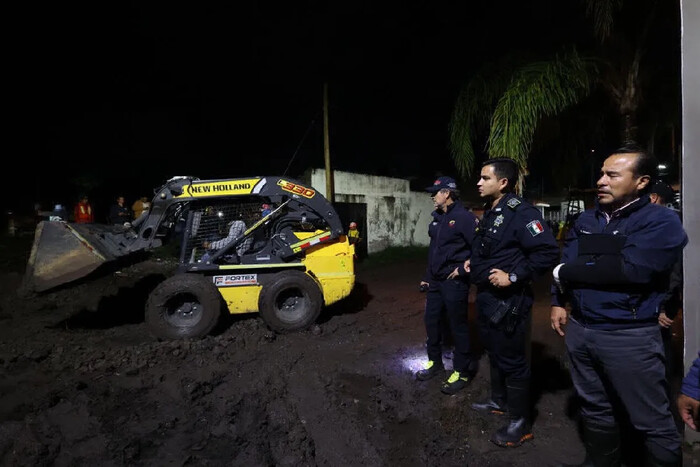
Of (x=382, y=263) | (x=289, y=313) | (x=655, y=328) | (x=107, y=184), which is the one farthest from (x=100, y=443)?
(x=107, y=184)

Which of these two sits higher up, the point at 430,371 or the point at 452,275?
the point at 452,275

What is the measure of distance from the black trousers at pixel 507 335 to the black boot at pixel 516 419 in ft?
0.24

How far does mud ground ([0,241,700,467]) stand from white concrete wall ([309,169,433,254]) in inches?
304

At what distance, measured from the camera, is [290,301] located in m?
6.03

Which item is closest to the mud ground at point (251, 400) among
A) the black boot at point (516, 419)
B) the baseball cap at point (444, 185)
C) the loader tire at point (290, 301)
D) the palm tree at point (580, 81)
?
the black boot at point (516, 419)

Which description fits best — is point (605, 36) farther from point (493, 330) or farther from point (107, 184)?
point (107, 184)

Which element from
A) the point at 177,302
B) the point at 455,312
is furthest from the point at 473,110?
the point at 177,302

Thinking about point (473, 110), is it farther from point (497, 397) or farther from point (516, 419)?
point (516, 419)

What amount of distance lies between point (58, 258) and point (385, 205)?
35.8 feet

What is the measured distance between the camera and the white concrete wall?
1352cm

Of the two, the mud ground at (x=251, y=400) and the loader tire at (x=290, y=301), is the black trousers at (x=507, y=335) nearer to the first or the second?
the mud ground at (x=251, y=400)

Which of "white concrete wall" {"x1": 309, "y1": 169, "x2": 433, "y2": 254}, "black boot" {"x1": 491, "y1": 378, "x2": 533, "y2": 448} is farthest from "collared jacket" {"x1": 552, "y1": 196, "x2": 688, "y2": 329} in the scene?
"white concrete wall" {"x1": 309, "y1": 169, "x2": 433, "y2": 254}

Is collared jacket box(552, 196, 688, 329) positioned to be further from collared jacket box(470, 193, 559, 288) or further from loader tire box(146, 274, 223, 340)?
loader tire box(146, 274, 223, 340)

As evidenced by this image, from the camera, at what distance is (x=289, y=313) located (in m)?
5.93
